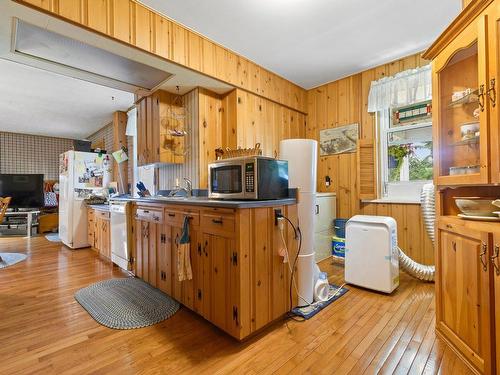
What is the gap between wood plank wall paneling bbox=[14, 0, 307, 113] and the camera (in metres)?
1.85

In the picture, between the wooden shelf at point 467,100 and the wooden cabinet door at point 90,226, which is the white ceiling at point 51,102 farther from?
the wooden shelf at point 467,100

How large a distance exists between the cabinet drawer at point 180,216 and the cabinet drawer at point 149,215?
143mm

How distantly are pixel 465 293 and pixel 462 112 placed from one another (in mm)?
1167

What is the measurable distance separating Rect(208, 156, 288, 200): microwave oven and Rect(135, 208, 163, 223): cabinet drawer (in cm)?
59

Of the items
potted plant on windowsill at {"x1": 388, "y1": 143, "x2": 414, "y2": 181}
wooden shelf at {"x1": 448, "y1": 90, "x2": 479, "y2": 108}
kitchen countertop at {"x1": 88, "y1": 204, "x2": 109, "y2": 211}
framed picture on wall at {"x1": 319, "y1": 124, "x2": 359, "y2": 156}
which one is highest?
framed picture on wall at {"x1": 319, "y1": 124, "x2": 359, "y2": 156}

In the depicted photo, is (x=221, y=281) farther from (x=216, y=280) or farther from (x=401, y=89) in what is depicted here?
(x=401, y=89)

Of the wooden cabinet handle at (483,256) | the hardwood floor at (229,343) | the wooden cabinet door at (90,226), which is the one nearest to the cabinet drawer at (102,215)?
the wooden cabinet door at (90,226)

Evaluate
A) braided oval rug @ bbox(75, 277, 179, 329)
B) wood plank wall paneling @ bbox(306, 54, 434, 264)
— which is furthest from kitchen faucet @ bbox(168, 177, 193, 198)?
wood plank wall paneling @ bbox(306, 54, 434, 264)

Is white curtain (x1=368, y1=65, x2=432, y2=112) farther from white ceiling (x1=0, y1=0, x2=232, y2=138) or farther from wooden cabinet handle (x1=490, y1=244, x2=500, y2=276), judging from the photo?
wooden cabinet handle (x1=490, y1=244, x2=500, y2=276)

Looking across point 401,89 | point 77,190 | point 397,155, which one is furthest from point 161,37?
point 77,190

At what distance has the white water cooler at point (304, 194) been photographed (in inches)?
83.9

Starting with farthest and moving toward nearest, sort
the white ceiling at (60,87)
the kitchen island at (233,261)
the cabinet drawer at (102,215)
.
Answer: the cabinet drawer at (102,215) → the white ceiling at (60,87) → the kitchen island at (233,261)

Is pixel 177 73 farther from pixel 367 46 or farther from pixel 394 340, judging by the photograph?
pixel 394 340

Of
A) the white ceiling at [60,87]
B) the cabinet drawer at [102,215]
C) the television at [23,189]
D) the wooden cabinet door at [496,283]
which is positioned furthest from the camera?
the television at [23,189]
